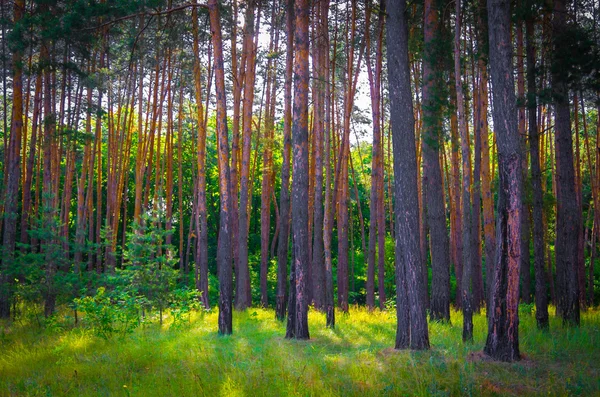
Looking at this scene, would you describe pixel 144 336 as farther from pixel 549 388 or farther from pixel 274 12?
pixel 274 12

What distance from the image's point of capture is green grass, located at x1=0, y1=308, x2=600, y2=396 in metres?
7.77

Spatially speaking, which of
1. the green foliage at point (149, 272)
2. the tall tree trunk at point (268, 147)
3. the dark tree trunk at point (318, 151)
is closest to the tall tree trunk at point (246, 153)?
the tall tree trunk at point (268, 147)

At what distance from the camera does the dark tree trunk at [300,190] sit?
11.9 meters

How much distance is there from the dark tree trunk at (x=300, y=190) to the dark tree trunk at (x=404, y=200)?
2304mm

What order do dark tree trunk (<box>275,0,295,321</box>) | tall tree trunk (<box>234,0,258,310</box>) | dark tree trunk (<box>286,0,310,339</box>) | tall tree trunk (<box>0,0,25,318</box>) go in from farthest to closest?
tall tree trunk (<box>234,0,258,310</box>) < tall tree trunk (<box>0,0,25,318</box>) < dark tree trunk (<box>275,0,295,321</box>) < dark tree trunk (<box>286,0,310,339</box>)

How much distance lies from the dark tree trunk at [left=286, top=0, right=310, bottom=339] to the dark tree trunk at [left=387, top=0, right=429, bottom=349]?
7.56 feet

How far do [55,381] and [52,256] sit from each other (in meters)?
6.28

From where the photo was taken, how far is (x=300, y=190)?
1204 centimetres

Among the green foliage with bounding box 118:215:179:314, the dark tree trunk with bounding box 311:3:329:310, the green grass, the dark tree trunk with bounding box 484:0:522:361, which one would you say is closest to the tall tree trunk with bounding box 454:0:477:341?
the green grass

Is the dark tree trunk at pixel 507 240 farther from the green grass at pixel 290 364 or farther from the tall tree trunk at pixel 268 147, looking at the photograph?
the tall tree trunk at pixel 268 147

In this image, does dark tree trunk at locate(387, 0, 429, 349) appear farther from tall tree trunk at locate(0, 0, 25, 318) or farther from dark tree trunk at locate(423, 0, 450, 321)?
tall tree trunk at locate(0, 0, 25, 318)

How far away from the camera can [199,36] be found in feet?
62.0

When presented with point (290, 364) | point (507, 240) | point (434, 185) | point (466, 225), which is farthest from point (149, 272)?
point (507, 240)

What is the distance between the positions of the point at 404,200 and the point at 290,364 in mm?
3529
